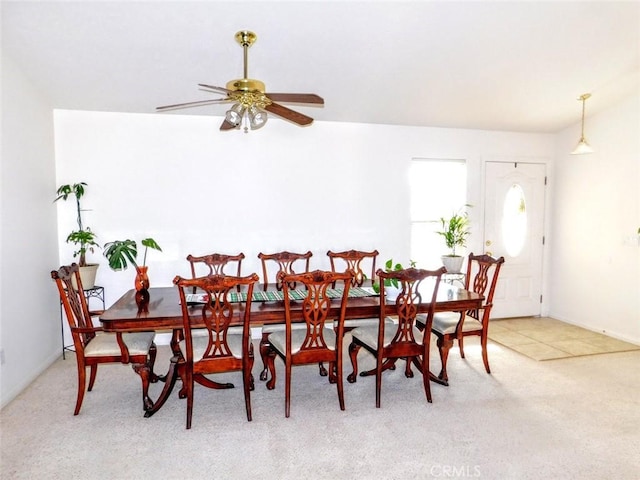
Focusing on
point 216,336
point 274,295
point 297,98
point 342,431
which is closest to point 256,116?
point 297,98

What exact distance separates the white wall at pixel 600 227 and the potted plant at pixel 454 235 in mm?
1380

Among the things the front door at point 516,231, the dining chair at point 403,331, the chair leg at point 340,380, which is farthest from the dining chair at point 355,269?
the front door at point 516,231

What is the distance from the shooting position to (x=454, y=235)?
16.6ft

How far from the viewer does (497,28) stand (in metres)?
3.18

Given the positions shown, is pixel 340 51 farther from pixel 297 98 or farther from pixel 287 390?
pixel 287 390

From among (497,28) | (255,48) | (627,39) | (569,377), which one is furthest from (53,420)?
(627,39)

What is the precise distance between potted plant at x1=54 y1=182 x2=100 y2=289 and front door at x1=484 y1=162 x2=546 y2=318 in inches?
184

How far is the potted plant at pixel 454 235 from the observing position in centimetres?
483

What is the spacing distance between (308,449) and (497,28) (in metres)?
3.38

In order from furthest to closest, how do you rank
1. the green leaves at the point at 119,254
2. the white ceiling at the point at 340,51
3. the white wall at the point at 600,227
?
the white wall at the point at 600,227, the green leaves at the point at 119,254, the white ceiling at the point at 340,51

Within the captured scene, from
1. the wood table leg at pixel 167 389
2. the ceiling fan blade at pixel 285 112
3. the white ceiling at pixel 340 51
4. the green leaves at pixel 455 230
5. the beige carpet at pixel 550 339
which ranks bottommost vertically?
the beige carpet at pixel 550 339

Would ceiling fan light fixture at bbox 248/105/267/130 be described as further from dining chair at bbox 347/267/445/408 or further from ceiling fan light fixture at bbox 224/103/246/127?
dining chair at bbox 347/267/445/408

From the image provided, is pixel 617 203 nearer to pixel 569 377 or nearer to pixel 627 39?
pixel 627 39

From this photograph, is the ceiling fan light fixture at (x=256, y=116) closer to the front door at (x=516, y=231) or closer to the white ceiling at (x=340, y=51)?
the white ceiling at (x=340, y=51)
